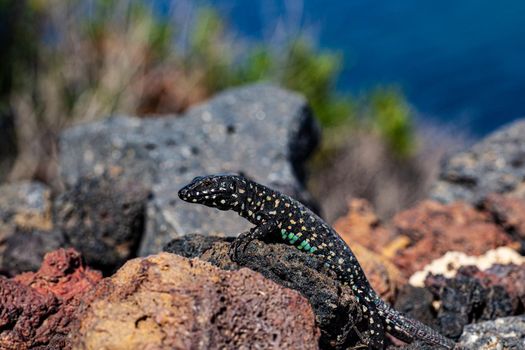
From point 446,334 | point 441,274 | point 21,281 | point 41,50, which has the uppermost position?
point 41,50

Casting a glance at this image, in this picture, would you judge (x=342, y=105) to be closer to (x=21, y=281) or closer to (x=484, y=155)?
(x=484, y=155)

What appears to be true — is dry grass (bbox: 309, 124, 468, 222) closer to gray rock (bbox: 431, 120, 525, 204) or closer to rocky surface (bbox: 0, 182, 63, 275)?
gray rock (bbox: 431, 120, 525, 204)

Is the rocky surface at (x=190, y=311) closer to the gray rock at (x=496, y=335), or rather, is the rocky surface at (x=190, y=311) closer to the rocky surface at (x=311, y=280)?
the rocky surface at (x=311, y=280)

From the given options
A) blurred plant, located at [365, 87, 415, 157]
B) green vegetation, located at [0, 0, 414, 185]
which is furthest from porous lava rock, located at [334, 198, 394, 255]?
blurred plant, located at [365, 87, 415, 157]

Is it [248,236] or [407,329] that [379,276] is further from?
[248,236]

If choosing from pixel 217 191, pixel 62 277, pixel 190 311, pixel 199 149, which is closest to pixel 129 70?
pixel 199 149

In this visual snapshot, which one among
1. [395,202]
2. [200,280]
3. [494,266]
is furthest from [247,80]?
[200,280]

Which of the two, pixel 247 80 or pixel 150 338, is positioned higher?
pixel 247 80

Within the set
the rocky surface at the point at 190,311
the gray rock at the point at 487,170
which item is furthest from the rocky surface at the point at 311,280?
the gray rock at the point at 487,170
